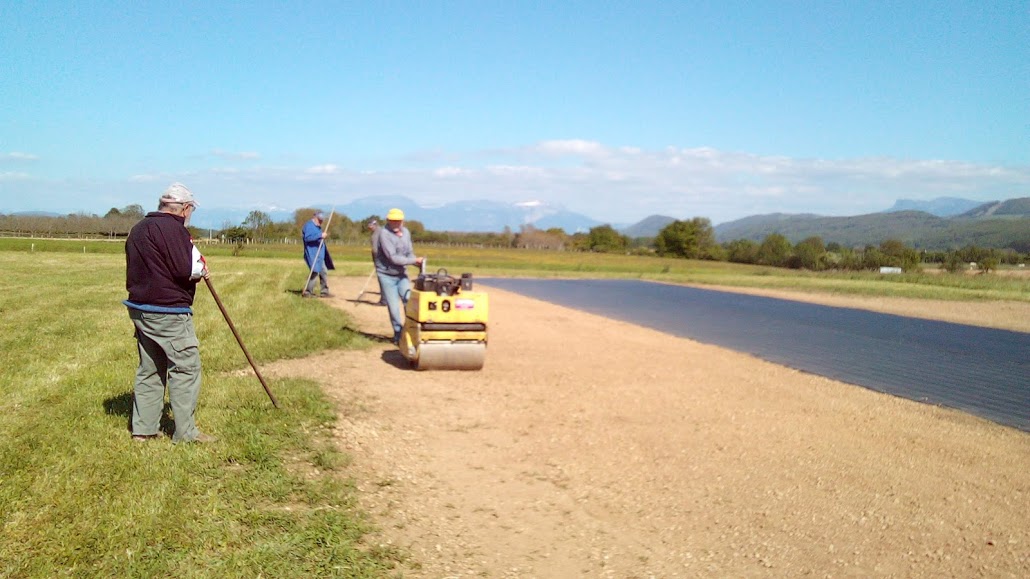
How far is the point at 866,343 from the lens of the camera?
712 inches

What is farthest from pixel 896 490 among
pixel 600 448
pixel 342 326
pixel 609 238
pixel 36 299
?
pixel 609 238

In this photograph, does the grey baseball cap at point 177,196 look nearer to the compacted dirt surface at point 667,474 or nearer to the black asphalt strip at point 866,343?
the compacted dirt surface at point 667,474

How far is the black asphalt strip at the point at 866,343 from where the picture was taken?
38.2 ft

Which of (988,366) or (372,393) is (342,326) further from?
(988,366)

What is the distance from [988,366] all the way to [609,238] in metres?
108

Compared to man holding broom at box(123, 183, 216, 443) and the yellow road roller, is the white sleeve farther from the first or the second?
the yellow road roller

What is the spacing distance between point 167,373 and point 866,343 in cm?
1617

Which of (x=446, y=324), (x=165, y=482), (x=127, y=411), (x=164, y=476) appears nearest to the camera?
(x=165, y=482)

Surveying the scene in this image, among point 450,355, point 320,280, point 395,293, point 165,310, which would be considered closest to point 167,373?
point 165,310

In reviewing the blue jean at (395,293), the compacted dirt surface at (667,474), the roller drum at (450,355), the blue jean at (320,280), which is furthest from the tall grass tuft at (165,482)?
the blue jean at (320,280)

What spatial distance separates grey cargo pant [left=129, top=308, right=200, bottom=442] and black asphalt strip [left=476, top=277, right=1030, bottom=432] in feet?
29.6

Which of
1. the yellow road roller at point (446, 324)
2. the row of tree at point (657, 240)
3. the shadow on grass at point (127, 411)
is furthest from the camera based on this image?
the row of tree at point (657, 240)

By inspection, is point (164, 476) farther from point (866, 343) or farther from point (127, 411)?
point (866, 343)

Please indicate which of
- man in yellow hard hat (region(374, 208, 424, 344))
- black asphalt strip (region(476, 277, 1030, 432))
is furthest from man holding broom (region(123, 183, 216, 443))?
black asphalt strip (region(476, 277, 1030, 432))
